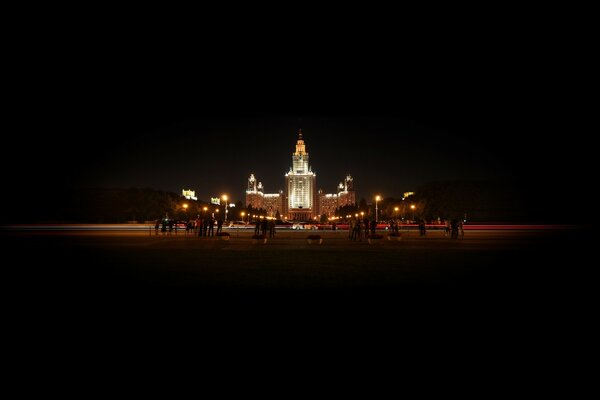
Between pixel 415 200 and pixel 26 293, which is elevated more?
pixel 415 200

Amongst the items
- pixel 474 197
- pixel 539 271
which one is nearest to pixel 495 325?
pixel 539 271

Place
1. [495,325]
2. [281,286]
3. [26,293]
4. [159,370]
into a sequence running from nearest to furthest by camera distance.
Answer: [159,370], [495,325], [26,293], [281,286]

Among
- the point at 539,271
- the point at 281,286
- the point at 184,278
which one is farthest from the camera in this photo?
the point at 539,271

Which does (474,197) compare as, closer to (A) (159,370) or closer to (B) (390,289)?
(B) (390,289)

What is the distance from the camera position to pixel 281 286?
1090 centimetres

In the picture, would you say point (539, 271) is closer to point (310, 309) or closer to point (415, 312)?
point (415, 312)

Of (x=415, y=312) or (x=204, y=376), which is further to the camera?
(x=415, y=312)

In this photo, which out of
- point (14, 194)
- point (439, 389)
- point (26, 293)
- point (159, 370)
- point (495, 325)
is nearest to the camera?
point (439, 389)

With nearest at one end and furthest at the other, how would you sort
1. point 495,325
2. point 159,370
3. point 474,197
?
1. point 159,370
2. point 495,325
3. point 474,197

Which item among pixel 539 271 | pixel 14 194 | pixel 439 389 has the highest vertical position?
pixel 14 194

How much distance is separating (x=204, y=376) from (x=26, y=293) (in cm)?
690

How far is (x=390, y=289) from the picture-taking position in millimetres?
10617

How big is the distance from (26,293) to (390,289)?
27.5ft

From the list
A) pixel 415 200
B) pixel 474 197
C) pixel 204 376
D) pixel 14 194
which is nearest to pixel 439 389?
pixel 204 376
